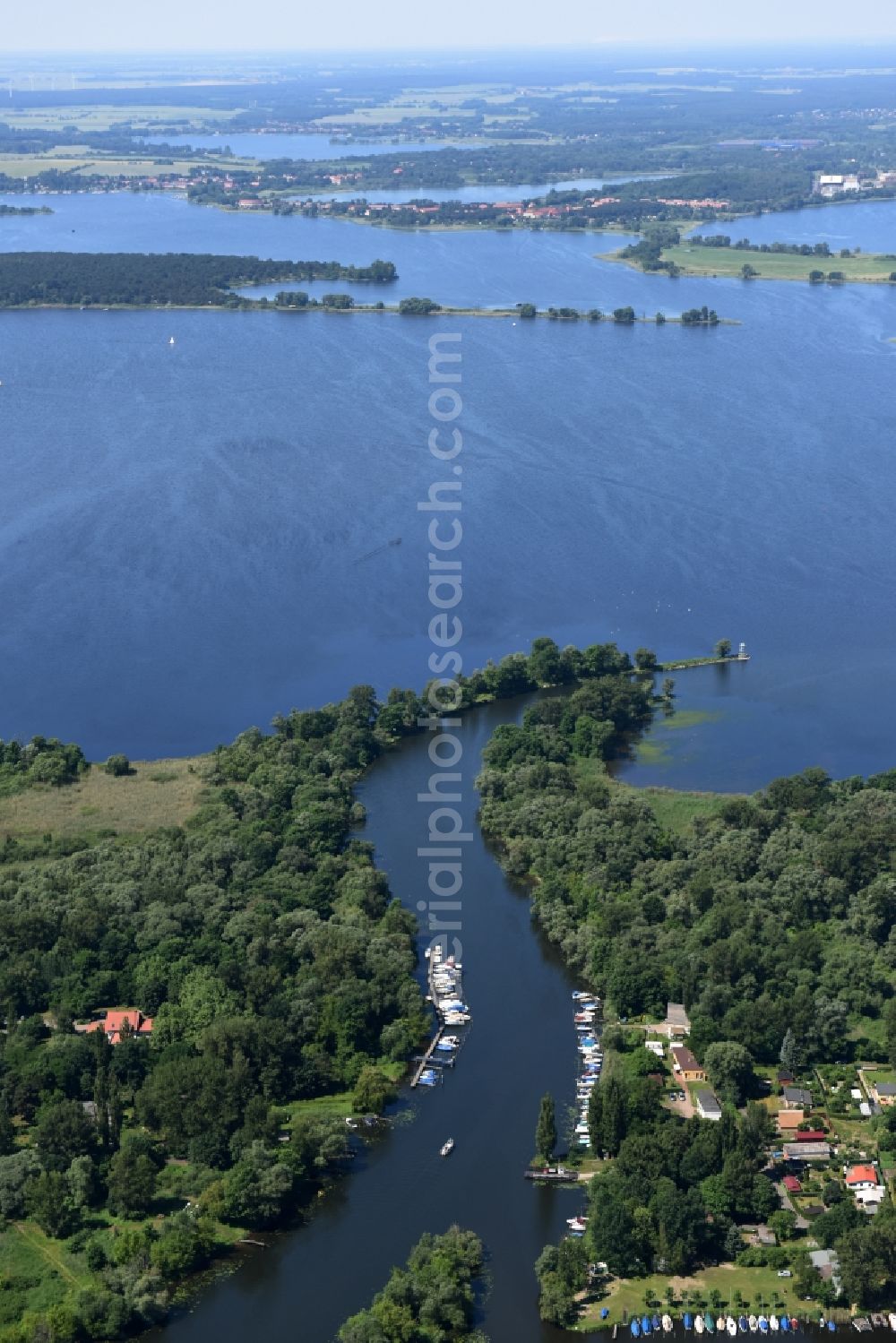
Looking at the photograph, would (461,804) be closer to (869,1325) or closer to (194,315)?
(869,1325)

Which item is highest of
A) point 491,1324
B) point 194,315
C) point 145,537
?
point 194,315

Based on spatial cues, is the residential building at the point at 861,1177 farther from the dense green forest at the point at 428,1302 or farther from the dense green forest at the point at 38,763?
the dense green forest at the point at 38,763

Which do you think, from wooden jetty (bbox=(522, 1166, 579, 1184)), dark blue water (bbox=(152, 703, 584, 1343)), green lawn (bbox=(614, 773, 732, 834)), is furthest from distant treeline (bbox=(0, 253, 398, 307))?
wooden jetty (bbox=(522, 1166, 579, 1184))

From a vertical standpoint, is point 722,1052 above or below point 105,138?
below

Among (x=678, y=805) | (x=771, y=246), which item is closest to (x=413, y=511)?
(x=678, y=805)

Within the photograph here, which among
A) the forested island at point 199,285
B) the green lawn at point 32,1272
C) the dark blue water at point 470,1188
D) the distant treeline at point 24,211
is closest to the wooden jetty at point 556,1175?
the dark blue water at point 470,1188

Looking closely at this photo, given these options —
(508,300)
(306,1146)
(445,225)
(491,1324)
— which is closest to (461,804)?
(306,1146)

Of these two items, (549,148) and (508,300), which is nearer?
(508,300)
